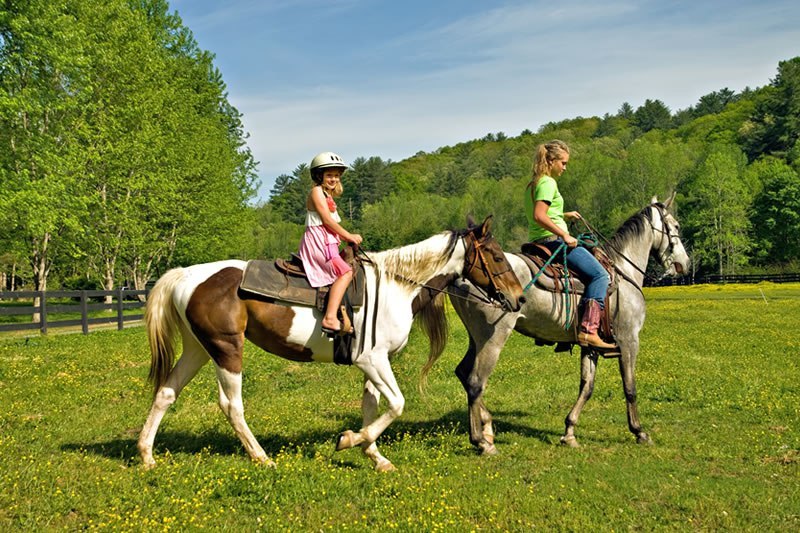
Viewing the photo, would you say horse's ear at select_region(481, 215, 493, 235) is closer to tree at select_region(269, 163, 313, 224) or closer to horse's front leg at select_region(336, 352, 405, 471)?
horse's front leg at select_region(336, 352, 405, 471)

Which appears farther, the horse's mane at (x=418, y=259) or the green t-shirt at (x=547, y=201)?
the green t-shirt at (x=547, y=201)

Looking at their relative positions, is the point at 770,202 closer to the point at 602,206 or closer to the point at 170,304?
the point at 602,206

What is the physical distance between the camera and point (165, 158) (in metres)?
35.5

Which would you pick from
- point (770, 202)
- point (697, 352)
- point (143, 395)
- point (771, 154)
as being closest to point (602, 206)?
point (770, 202)

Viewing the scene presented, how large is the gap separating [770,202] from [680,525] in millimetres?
86689

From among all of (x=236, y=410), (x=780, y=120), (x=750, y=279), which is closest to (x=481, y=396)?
(x=236, y=410)

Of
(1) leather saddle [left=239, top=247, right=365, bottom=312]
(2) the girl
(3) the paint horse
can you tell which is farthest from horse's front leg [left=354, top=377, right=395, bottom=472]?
(1) leather saddle [left=239, top=247, right=365, bottom=312]

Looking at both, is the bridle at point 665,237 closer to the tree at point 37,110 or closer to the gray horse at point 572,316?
the gray horse at point 572,316

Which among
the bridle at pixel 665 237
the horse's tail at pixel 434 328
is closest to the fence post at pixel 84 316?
the horse's tail at pixel 434 328

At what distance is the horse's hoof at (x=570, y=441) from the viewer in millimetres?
8389

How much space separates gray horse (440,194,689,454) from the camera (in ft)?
27.1

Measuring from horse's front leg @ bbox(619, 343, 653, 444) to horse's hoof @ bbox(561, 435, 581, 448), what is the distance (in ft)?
2.87

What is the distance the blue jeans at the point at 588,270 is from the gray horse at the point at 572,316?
32cm

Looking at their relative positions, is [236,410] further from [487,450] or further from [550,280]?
[550,280]
